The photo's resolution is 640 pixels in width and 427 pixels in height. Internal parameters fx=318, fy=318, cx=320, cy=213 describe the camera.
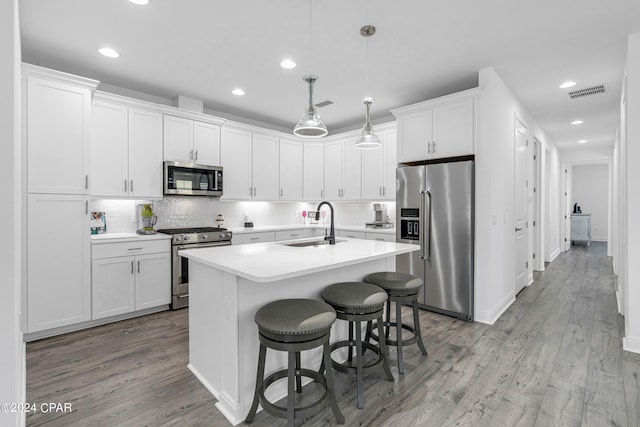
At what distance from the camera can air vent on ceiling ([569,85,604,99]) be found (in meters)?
3.89

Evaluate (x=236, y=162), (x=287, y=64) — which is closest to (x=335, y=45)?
(x=287, y=64)

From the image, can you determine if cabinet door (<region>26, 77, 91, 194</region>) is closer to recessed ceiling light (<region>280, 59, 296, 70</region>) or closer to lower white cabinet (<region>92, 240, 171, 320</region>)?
lower white cabinet (<region>92, 240, 171, 320</region>)

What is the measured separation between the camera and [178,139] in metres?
4.16

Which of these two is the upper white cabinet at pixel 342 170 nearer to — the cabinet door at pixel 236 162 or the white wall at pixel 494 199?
the cabinet door at pixel 236 162

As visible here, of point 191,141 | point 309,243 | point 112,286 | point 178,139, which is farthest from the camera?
point 191,141

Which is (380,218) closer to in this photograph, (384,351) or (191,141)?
(191,141)

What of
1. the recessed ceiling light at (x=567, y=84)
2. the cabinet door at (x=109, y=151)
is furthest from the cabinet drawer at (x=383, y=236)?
the cabinet door at (x=109, y=151)

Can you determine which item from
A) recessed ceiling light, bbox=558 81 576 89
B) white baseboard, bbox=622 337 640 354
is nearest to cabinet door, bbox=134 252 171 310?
white baseboard, bbox=622 337 640 354

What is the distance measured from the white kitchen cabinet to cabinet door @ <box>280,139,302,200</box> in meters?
1.20

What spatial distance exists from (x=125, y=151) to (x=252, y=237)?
6.39 ft

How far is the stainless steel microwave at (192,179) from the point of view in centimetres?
402

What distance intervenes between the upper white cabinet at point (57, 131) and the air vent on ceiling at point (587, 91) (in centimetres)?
560

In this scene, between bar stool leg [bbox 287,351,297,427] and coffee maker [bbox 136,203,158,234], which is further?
coffee maker [bbox 136,203,158,234]

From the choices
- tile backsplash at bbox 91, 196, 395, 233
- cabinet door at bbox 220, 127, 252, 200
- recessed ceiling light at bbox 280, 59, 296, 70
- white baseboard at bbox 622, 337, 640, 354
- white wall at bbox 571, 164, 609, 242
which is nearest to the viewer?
white baseboard at bbox 622, 337, 640, 354
